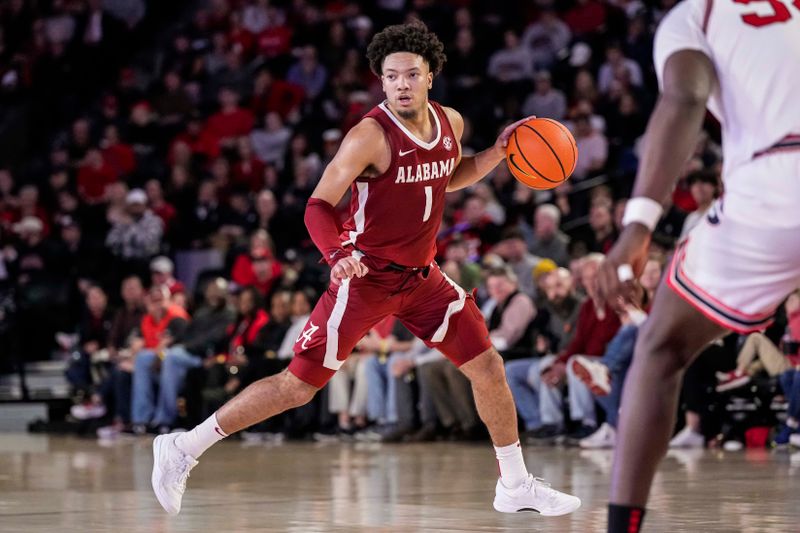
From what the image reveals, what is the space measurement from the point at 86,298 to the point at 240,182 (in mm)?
2452

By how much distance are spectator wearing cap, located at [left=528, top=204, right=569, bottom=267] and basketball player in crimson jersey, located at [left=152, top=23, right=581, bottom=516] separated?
6493mm

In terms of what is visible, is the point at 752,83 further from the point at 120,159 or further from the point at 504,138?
the point at 120,159

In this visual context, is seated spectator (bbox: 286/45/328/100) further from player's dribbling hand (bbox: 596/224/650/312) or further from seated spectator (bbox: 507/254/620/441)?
player's dribbling hand (bbox: 596/224/650/312)

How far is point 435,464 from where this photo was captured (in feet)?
29.6

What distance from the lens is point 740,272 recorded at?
350 cm

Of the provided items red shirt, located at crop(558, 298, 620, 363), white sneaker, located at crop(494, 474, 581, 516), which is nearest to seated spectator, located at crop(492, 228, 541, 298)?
red shirt, located at crop(558, 298, 620, 363)

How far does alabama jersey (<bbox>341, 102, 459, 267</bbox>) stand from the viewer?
5832 millimetres

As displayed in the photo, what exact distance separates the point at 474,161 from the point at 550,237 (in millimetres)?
6517

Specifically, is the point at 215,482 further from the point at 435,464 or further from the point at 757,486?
the point at 757,486

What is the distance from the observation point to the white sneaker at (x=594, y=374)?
404 inches

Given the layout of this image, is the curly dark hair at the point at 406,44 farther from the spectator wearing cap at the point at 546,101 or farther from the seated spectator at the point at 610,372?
the spectator wearing cap at the point at 546,101

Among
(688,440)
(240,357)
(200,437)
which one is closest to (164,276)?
(240,357)

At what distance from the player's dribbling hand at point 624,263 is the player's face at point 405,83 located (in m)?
2.56

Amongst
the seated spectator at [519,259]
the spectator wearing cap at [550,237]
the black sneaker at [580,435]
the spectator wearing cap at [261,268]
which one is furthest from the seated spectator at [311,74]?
the black sneaker at [580,435]
